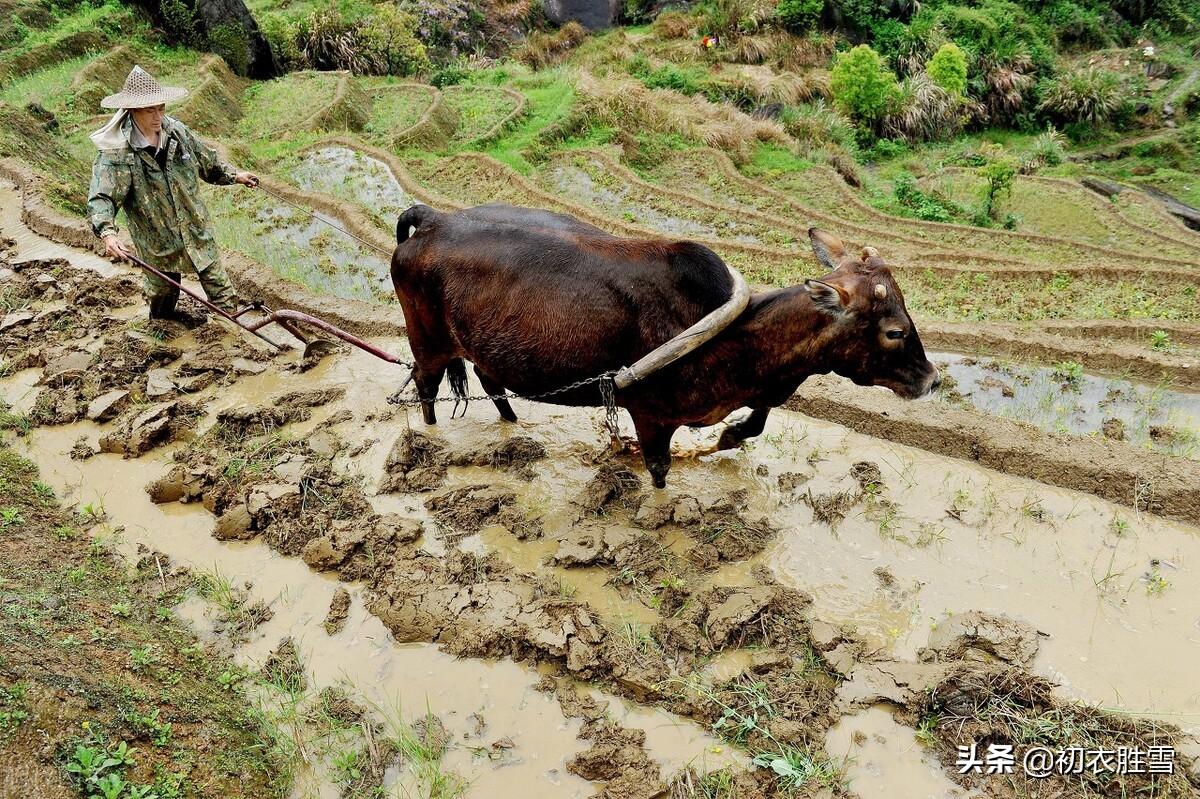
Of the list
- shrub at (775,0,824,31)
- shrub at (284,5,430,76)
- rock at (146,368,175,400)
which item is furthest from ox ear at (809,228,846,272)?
shrub at (775,0,824,31)

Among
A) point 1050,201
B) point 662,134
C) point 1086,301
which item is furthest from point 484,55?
point 1086,301

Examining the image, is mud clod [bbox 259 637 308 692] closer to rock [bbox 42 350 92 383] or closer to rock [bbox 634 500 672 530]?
rock [bbox 634 500 672 530]

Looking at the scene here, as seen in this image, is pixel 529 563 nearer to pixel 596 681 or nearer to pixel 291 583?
pixel 596 681

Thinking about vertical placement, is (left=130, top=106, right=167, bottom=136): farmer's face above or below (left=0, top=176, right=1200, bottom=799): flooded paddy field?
above

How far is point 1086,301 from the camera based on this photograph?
8602 mm

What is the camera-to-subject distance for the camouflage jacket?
17.9 ft

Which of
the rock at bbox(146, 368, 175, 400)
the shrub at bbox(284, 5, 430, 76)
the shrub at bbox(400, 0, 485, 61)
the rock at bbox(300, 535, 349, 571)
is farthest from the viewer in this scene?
the shrub at bbox(400, 0, 485, 61)

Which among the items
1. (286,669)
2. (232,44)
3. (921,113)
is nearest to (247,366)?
(286,669)

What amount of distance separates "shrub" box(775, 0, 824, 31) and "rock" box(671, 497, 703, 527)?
22311 millimetres

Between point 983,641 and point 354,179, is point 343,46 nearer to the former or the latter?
point 354,179

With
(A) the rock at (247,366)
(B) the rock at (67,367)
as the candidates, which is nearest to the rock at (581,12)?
(A) the rock at (247,366)

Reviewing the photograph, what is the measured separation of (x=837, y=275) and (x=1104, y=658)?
2199 millimetres

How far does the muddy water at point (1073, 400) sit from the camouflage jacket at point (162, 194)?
6.15 meters

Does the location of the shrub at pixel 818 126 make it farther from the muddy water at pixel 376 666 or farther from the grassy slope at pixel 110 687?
the grassy slope at pixel 110 687
